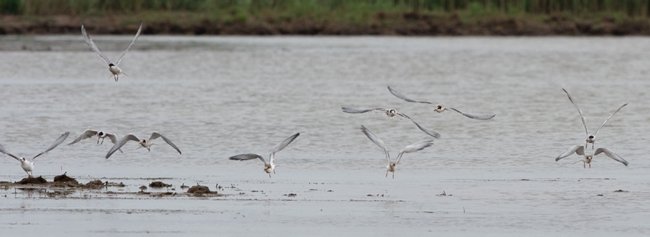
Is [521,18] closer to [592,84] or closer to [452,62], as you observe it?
[452,62]

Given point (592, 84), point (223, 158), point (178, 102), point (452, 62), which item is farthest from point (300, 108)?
point (452, 62)

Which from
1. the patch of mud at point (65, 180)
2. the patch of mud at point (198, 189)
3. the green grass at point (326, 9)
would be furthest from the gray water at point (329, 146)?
the green grass at point (326, 9)

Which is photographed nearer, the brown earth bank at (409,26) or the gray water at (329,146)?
the gray water at (329,146)

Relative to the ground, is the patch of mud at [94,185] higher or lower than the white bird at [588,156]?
lower

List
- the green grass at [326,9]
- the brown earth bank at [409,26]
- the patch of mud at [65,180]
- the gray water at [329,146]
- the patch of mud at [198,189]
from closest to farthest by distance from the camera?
the gray water at [329,146]
the patch of mud at [198,189]
the patch of mud at [65,180]
the brown earth bank at [409,26]
the green grass at [326,9]

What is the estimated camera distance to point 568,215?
1059 centimetres

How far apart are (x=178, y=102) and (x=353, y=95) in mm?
3765

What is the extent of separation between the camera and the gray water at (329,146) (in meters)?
10.3

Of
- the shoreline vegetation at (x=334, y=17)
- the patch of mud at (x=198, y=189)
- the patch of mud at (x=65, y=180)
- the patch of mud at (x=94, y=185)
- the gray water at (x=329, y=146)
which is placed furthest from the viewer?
the shoreline vegetation at (x=334, y=17)

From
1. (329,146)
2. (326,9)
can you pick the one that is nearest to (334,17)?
(326,9)

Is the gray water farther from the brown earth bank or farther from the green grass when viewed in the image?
the green grass

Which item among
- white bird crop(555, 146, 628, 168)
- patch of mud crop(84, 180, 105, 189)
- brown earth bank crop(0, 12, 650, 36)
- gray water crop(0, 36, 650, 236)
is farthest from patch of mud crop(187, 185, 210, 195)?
brown earth bank crop(0, 12, 650, 36)

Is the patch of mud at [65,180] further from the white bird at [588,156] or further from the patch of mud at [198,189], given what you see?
the white bird at [588,156]

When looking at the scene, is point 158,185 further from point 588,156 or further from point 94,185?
point 588,156
